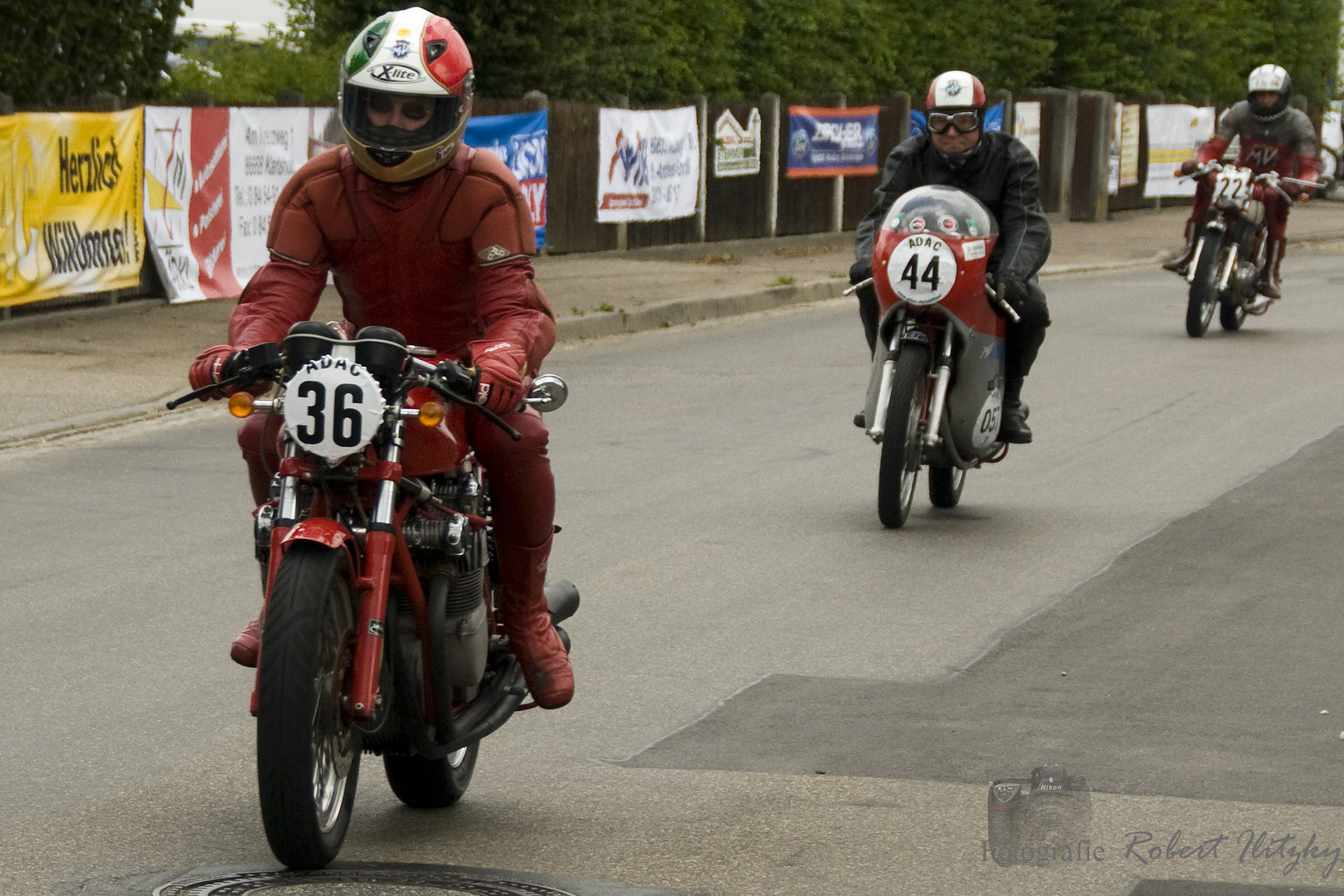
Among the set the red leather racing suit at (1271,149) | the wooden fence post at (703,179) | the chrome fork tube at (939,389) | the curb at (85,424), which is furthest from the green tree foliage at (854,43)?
the chrome fork tube at (939,389)

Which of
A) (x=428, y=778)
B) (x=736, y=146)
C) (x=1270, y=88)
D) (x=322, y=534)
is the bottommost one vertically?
(x=428, y=778)

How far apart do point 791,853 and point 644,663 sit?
1.83 metres

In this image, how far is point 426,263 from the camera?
4961 millimetres

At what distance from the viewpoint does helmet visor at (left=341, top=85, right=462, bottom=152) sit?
479cm

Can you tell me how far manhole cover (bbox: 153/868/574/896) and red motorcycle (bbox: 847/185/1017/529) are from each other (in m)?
4.25

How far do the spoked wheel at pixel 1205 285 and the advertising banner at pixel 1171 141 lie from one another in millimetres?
17973

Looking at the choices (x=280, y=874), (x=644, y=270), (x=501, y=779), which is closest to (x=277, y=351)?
(x=280, y=874)

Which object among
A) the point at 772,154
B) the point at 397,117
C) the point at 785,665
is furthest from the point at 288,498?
the point at 772,154

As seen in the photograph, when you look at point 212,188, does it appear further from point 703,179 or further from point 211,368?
point 211,368

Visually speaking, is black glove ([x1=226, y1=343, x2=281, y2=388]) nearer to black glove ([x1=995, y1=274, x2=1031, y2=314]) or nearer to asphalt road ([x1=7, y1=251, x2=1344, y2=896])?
asphalt road ([x1=7, y1=251, x2=1344, y2=896])

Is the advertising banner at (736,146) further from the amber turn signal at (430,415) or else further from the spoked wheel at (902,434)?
the amber turn signal at (430,415)

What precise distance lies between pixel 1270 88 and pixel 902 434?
361 inches

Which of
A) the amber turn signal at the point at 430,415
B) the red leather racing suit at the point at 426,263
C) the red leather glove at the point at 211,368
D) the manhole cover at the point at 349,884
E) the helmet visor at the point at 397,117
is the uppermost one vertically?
the helmet visor at the point at 397,117

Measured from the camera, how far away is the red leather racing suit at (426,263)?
490 cm
